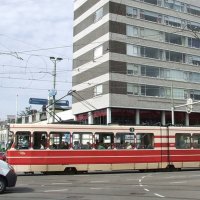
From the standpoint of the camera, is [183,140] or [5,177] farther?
[183,140]

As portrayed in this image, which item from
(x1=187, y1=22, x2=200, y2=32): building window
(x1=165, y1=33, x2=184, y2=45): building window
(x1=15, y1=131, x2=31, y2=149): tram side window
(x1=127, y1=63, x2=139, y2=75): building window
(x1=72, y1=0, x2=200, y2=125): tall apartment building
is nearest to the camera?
(x1=15, y1=131, x2=31, y2=149): tram side window

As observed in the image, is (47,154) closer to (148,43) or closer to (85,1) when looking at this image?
(148,43)

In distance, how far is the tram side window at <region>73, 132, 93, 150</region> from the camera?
87.8 feet

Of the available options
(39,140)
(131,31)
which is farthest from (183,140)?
(131,31)

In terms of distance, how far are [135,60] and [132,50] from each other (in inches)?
53.1

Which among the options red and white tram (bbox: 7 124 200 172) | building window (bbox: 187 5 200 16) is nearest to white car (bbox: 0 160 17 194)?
red and white tram (bbox: 7 124 200 172)

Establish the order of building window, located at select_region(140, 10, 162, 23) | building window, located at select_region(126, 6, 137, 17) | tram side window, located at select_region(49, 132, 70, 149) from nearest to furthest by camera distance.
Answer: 1. tram side window, located at select_region(49, 132, 70, 149)
2. building window, located at select_region(126, 6, 137, 17)
3. building window, located at select_region(140, 10, 162, 23)

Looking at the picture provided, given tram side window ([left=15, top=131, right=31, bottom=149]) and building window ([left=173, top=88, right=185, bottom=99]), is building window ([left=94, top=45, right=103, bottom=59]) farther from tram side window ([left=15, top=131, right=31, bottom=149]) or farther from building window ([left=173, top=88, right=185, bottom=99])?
tram side window ([left=15, top=131, right=31, bottom=149])

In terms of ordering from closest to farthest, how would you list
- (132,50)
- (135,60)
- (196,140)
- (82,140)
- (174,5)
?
(82,140) → (196,140) → (132,50) → (135,60) → (174,5)

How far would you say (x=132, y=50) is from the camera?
193 feet

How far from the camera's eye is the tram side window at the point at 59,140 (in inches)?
1027

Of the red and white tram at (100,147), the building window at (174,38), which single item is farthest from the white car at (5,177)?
the building window at (174,38)

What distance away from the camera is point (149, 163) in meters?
28.8

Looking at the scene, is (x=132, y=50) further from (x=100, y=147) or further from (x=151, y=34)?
(x=100, y=147)
